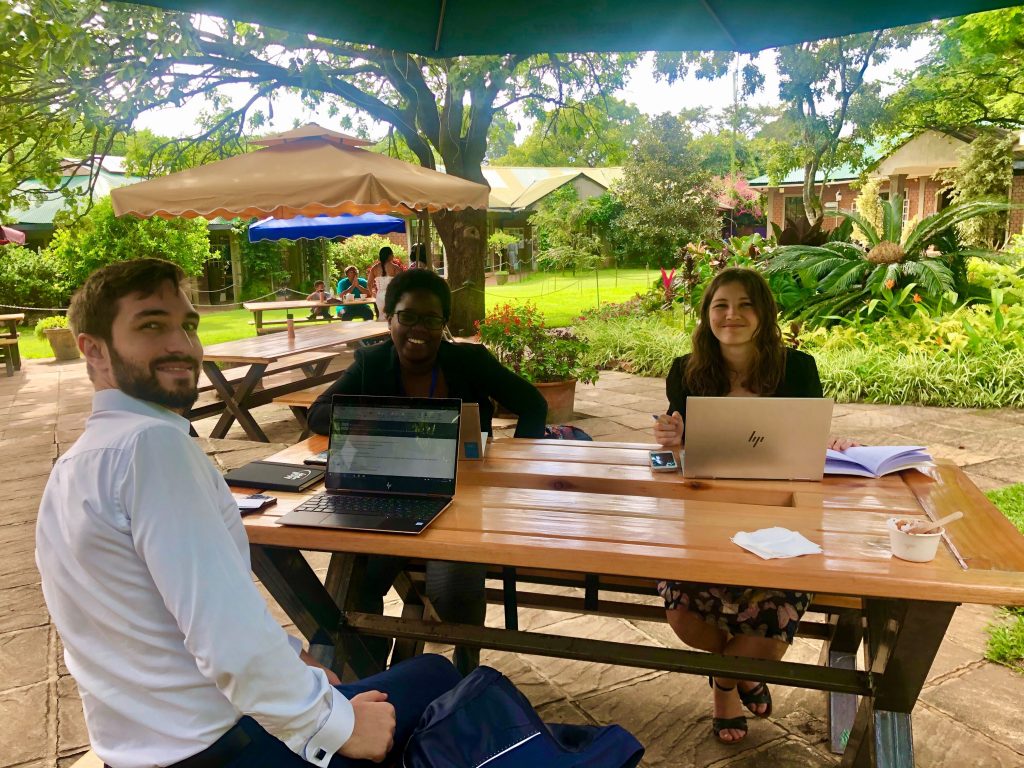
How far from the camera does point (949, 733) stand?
7.80ft

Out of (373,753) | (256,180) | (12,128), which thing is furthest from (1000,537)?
(12,128)

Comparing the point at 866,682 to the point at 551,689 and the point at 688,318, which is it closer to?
the point at 551,689

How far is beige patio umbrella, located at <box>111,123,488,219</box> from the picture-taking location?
4.94 m

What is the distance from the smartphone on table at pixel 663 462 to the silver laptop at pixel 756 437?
0.11m

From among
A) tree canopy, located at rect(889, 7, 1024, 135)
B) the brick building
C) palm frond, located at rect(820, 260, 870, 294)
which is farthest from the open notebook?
tree canopy, located at rect(889, 7, 1024, 135)

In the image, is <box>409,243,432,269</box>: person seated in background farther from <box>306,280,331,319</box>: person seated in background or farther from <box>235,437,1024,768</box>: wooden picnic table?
<box>235,437,1024,768</box>: wooden picnic table

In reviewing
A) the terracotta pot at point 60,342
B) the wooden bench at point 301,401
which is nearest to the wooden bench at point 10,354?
the terracotta pot at point 60,342

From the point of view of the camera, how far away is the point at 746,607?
2246 mm

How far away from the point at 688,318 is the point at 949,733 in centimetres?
864

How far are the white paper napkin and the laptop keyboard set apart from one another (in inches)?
31.9

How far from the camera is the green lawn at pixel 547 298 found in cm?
1441

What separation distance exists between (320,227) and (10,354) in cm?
576

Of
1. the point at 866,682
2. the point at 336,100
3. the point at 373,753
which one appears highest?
the point at 336,100

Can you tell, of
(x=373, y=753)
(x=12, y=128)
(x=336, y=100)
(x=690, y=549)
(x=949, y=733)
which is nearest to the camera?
(x=373, y=753)
